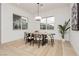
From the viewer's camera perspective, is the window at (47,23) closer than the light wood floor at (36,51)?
No

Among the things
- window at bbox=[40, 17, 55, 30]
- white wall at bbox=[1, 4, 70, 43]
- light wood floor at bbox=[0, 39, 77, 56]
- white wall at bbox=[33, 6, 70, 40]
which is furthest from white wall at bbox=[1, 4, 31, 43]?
white wall at bbox=[33, 6, 70, 40]

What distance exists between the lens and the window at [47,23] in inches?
261

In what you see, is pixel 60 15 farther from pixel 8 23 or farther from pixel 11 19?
pixel 8 23

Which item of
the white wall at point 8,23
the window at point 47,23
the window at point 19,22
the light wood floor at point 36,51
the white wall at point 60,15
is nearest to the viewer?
the light wood floor at point 36,51

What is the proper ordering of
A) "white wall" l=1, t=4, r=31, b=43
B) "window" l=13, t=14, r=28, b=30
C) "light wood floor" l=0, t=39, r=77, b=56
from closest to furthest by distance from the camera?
"light wood floor" l=0, t=39, r=77, b=56 → "white wall" l=1, t=4, r=31, b=43 → "window" l=13, t=14, r=28, b=30

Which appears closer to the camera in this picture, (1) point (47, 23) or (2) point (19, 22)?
(2) point (19, 22)

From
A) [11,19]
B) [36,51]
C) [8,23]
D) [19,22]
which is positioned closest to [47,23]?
[19,22]

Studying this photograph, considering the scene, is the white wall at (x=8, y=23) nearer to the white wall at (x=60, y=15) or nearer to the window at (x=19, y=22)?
the window at (x=19, y=22)

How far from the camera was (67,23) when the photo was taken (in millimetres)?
5305

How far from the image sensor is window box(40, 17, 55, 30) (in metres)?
6.62

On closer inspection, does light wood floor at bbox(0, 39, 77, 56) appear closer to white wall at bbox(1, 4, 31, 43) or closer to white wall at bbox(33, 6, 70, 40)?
white wall at bbox(1, 4, 31, 43)

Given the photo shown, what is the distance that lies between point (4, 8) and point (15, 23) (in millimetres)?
1369

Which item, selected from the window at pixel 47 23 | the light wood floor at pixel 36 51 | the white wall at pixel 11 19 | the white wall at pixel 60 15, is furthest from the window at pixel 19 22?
the white wall at pixel 60 15

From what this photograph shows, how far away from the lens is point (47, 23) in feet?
22.7
